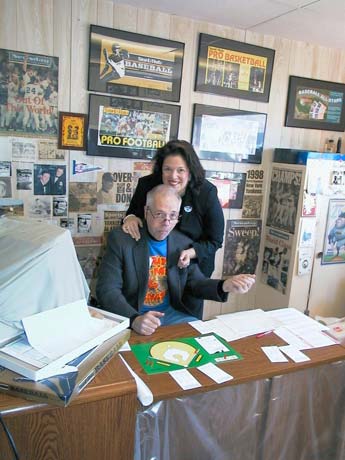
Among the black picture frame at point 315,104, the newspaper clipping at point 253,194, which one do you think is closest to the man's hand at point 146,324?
the newspaper clipping at point 253,194

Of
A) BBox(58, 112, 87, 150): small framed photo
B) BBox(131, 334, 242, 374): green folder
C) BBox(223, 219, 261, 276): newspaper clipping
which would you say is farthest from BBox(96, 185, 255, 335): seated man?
BBox(223, 219, 261, 276): newspaper clipping

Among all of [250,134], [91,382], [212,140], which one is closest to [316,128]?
[250,134]

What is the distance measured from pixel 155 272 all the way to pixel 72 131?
46.1 inches

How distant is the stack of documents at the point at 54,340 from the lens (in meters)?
0.95

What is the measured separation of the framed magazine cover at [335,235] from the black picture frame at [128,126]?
1.25 m

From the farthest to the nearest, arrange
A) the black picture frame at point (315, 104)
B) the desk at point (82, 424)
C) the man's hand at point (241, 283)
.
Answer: the black picture frame at point (315, 104)
the man's hand at point (241, 283)
the desk at point (82, 424)

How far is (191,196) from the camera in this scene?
2.16 m

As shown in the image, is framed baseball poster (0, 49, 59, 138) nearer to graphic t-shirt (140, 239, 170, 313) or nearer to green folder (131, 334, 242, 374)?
graphic t-shirt (140, 239, 170, 313)

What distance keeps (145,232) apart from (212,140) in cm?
130

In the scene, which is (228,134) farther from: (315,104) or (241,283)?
(241,283)

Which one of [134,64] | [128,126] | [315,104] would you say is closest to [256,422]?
[128,126]

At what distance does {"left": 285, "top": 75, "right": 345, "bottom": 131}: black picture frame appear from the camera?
3031mm

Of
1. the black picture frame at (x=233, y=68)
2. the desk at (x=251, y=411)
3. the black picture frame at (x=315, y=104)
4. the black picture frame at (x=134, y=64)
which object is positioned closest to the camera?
the desk at (x=251, y=411)

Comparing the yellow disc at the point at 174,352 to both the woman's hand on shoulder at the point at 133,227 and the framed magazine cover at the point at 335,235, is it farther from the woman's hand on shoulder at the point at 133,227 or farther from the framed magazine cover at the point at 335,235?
the framed magazine cover at the point at 335,235
